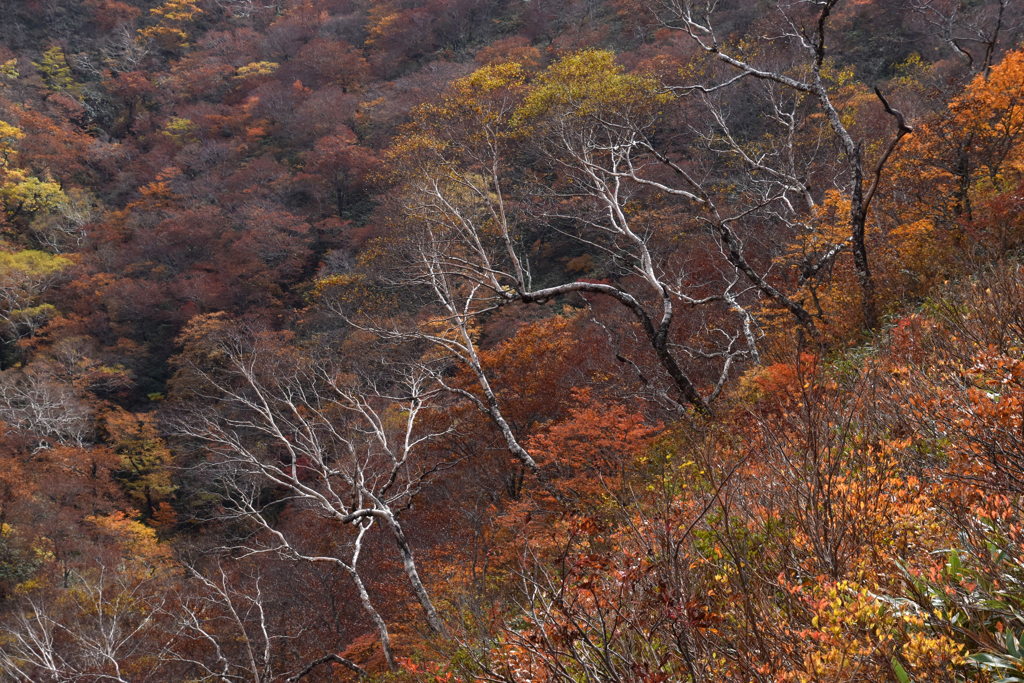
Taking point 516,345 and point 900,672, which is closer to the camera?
point 900,672

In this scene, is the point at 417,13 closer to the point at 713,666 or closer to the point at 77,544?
the point at 77,544

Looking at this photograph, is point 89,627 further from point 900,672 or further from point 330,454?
point 900,672

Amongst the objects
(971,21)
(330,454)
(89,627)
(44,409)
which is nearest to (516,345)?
(330,454)

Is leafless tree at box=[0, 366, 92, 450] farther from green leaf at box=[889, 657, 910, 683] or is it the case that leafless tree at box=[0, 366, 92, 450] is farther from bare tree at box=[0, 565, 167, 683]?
green leaf at box=[889, 657, 910, 683]

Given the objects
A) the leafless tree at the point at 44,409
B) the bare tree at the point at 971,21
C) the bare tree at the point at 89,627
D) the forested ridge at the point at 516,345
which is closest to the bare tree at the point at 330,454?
the forested ridge at the point at 516,345

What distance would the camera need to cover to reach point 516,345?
17719 mm

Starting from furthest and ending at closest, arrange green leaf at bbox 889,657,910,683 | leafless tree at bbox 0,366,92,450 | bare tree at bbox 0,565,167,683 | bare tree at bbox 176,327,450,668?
1. leafless tree at bbox 0,366,92,450
2. bare tree at bbox 0,565,167,683
3. bare tree at bbox 176,327,450,668
4. green leaf at bbox 889,657,910,683

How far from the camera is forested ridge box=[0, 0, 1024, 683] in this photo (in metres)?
3.76

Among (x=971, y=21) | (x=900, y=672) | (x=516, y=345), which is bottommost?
(x=516, y=345)

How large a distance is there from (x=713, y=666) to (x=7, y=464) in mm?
25595

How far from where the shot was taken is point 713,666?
3.02 metres

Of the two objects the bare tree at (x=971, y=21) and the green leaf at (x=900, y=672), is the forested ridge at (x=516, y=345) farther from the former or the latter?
the bare tree at (x=971, y=21)

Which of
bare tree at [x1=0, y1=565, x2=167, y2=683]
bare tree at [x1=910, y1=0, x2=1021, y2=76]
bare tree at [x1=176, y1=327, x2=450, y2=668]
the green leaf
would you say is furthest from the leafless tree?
bare tree at [x1=910, y1=0, x2=1021, y2=76]

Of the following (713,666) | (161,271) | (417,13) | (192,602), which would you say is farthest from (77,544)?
(417,13)
